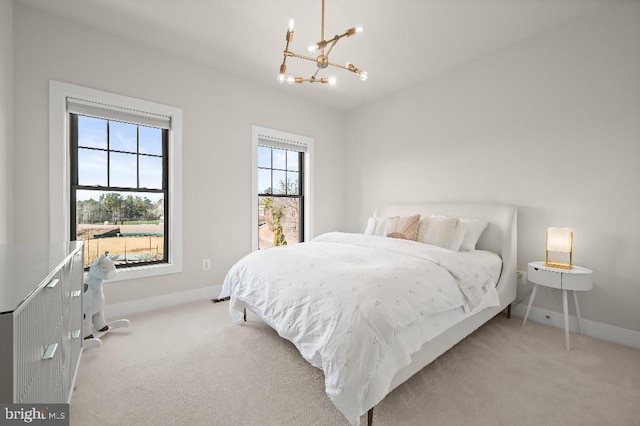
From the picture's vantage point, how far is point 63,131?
2414 millimetres

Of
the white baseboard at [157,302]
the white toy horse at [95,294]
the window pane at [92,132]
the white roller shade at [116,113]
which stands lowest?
the white baseboard at [157,302]

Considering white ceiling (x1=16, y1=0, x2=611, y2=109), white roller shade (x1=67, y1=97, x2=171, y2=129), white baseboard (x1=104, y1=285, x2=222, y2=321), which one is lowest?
white baseboard (x1=104, y1=285, x2=222, y2=321)

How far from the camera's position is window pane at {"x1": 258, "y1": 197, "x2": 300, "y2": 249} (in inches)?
155

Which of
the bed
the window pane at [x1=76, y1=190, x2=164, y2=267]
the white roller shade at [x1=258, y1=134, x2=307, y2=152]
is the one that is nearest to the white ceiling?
the white roller shade at [x1=258, y1=134, x2=307, y2=152]

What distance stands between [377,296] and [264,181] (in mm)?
2845

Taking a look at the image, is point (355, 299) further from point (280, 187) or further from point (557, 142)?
point (280, 187)

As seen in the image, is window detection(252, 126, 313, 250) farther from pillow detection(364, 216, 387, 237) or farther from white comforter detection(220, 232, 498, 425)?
white comforter detection(220, 232, 498, 425)

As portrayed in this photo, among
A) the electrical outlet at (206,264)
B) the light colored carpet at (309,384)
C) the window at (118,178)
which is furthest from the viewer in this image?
the electrical outlet at (206,264)

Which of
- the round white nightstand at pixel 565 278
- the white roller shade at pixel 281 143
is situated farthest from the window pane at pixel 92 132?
the round white nightstand at pixel 565 278

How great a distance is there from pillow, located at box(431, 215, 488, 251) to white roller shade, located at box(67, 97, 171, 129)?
3291mm

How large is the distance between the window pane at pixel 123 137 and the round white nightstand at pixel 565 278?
4.08 metres

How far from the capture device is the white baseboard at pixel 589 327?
2205 millimetres

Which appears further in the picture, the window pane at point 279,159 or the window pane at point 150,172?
the window pane at point 279,159

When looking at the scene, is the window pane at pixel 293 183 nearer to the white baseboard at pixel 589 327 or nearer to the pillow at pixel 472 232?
the pillow at pixel 472 232
